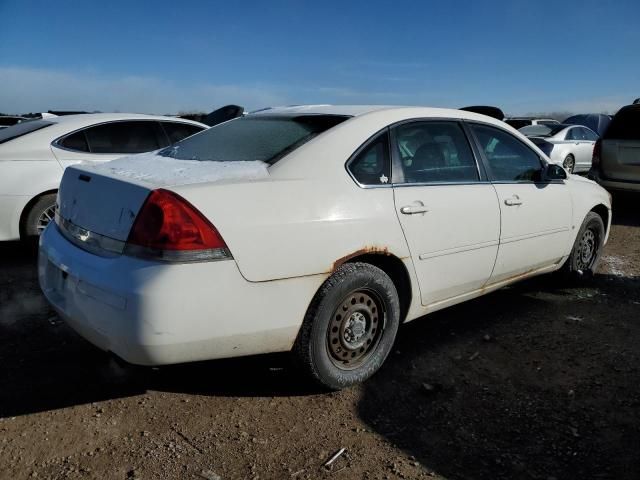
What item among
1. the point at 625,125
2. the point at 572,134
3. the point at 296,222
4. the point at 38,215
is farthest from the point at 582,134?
the point at 296,222

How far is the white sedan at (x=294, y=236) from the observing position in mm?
2307

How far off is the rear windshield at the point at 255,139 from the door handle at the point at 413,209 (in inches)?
23.8

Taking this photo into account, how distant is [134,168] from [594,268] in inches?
157

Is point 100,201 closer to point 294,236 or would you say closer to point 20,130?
point 294,236

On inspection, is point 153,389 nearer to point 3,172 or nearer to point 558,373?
point 558,373

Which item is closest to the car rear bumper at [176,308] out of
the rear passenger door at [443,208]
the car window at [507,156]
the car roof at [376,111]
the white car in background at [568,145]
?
the rear passenger door at [443,208]

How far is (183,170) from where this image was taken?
8.94 ft

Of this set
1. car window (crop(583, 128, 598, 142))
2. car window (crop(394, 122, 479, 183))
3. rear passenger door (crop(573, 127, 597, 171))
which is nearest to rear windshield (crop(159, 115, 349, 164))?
car window (crop(394, 122, 479, 183))

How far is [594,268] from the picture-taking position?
486cm

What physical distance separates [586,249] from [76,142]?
489cm

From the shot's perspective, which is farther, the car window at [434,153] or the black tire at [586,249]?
the black tire at [586,249]

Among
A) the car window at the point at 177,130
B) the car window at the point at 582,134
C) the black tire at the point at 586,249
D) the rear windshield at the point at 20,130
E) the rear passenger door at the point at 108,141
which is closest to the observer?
the black tire at the point at 586,249

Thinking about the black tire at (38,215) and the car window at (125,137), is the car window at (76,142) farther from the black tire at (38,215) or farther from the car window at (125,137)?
the black tire at (38,215)

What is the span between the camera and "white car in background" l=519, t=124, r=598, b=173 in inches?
492
